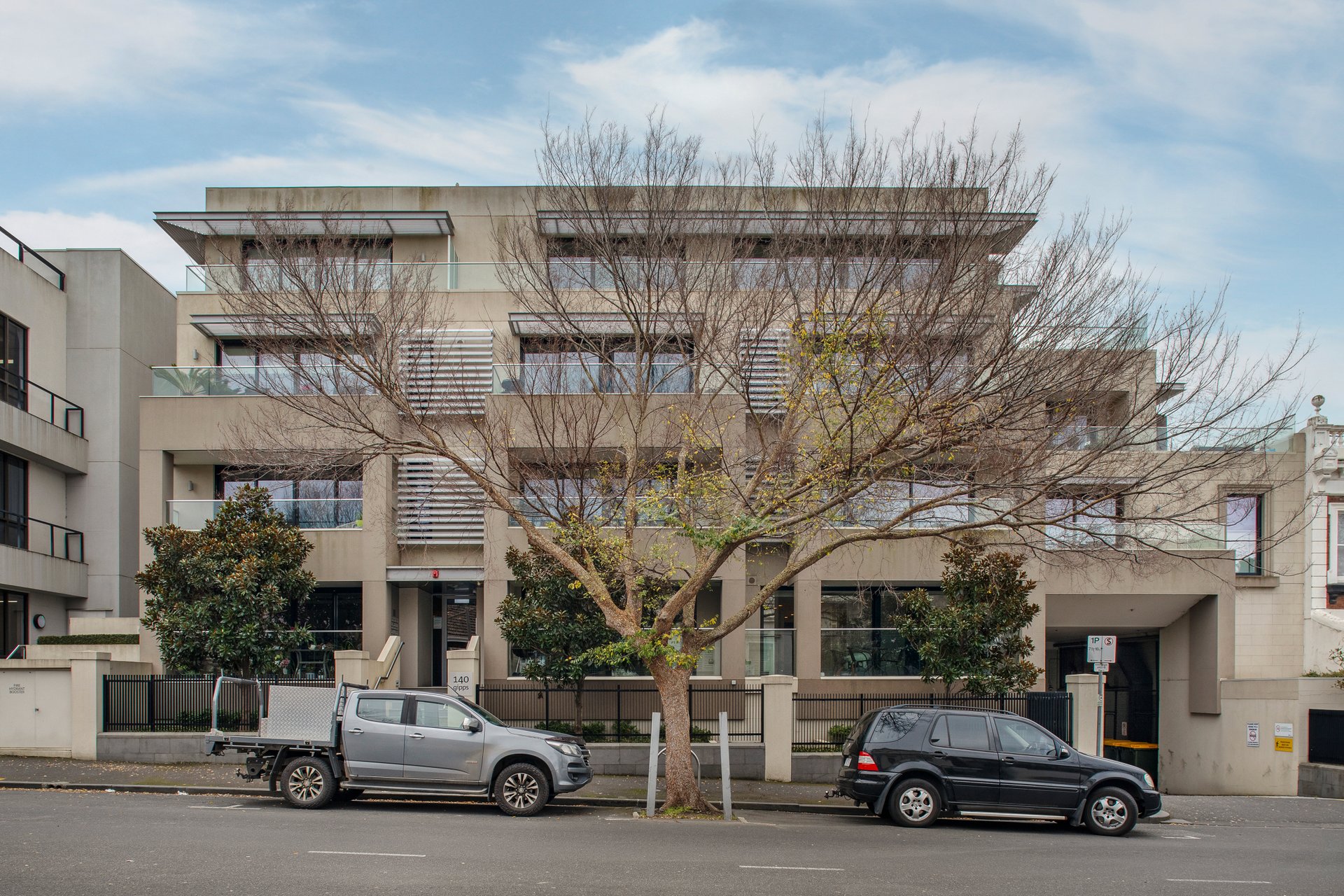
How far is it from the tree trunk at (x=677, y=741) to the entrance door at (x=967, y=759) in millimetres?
3226

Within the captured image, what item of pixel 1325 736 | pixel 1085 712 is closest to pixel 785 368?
pixel 1085 712

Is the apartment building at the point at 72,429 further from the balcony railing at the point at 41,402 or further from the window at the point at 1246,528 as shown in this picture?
the window at the point at 1246,528

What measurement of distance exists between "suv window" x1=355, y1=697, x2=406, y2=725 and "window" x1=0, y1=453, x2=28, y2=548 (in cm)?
1393

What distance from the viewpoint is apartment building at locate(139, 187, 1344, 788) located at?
82.4 feet

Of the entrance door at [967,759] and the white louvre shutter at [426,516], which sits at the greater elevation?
the white louvre shutter at [426,516]

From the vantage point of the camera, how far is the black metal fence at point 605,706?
22.5m

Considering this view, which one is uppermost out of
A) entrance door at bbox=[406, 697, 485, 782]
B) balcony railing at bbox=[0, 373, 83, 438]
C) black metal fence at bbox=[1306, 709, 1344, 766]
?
balcony railing at bbox=[0, 373, 83, 438]

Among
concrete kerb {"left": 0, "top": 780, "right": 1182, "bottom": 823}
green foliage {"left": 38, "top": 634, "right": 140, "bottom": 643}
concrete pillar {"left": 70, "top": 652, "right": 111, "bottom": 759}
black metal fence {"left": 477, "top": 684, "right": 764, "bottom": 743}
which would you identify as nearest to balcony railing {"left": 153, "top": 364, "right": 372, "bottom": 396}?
green foliage {"left": 38, "top": 634, "right": 140, "bottom": 643}

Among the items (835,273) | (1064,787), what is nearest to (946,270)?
(835,273)

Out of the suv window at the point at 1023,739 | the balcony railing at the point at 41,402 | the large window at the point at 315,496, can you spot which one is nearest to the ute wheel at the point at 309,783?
the suv window at the point at 1023,739

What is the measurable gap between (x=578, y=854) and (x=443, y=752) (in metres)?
4.08

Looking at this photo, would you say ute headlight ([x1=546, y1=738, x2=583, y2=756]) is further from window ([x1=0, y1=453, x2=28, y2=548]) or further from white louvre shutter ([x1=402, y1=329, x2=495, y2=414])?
window ([x1=0, y1=453, x2=28, y2=548])

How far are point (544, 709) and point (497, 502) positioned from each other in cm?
805

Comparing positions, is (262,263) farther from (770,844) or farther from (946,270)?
(770,844)
